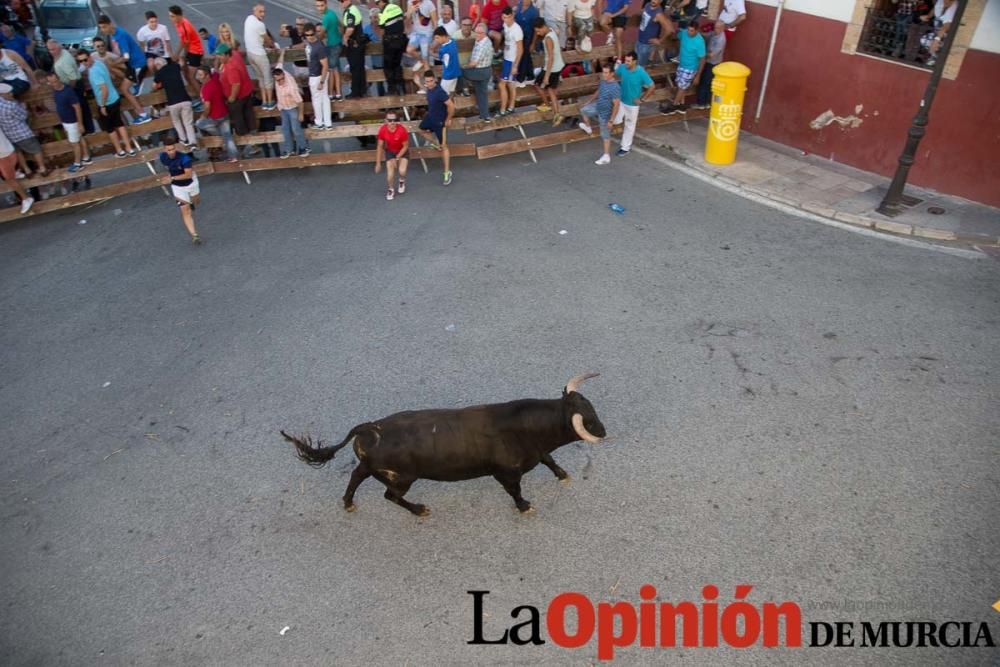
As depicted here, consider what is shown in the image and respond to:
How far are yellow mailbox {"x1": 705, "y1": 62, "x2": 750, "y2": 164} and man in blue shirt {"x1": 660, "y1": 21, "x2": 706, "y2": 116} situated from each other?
124 cm

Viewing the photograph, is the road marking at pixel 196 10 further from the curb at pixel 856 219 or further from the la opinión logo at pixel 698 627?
the la opinión logo at pixel 698 627

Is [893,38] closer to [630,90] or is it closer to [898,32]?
[898,32]

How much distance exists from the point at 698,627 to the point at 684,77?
34.5ft

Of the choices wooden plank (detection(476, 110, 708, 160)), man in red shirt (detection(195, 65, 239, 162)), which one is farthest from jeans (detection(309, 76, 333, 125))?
wooden plank (detection(476, 110, 708, 160))

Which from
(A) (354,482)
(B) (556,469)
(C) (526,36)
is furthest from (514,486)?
(C) (526,36)

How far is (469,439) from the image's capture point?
548 cm

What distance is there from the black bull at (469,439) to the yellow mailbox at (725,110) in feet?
24.8

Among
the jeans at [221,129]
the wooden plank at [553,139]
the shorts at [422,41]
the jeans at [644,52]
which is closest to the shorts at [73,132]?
the jeans at [221,129]

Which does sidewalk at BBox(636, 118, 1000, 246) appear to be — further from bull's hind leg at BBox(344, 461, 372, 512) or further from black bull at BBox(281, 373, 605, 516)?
bull's hind leg at BBox(344, 461, 372, 512)

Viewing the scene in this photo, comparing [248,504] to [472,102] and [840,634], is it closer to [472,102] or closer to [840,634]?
[840,634]

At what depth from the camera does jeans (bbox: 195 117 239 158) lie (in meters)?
12.3

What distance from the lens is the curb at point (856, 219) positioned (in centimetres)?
932

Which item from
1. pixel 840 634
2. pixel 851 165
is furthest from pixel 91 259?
pixel 851 165

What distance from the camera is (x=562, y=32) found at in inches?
562
